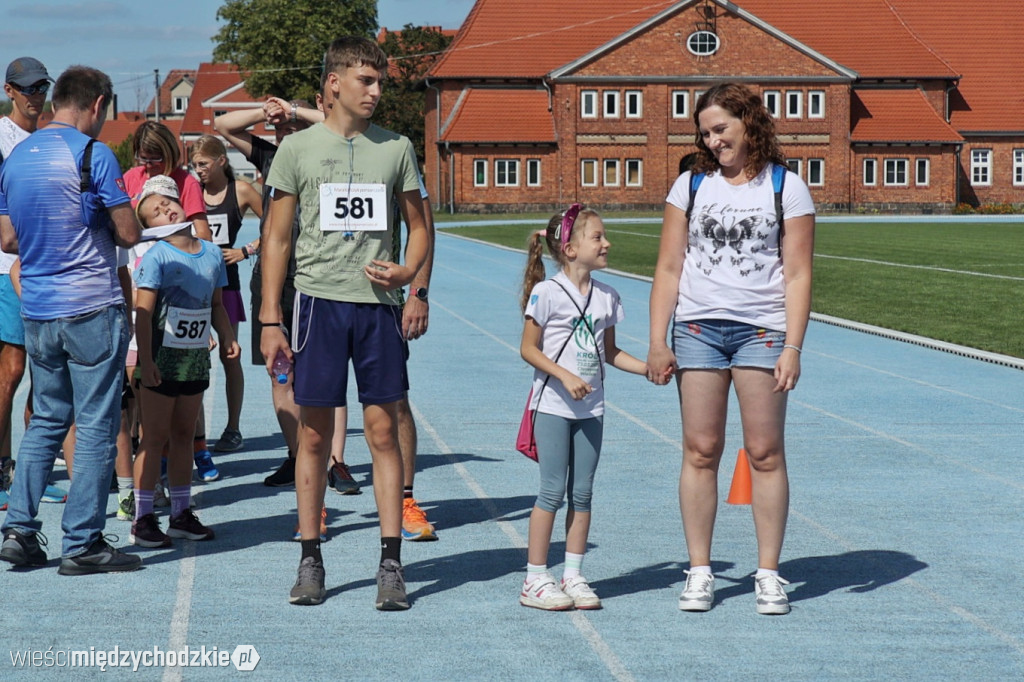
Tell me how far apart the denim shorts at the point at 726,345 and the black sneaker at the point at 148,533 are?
8.62 feet

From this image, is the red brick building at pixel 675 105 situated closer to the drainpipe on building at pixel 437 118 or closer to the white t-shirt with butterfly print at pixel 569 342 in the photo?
the drainpipe on building at pixel 437 118

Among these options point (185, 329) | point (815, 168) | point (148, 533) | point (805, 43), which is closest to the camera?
point (148, 533)

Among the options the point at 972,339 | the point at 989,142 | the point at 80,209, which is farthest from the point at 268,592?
the point at 989,142

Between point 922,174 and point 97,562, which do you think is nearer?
point 97,562

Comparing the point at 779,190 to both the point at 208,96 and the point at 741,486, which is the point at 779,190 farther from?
the point at 208,96

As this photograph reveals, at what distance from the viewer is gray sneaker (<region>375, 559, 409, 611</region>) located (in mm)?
5445

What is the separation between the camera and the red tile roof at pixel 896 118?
70125 millimetres

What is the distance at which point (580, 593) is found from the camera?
18.0ft

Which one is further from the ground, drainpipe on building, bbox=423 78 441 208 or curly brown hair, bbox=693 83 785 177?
drainpipe on building, bbox=423 78 441 208

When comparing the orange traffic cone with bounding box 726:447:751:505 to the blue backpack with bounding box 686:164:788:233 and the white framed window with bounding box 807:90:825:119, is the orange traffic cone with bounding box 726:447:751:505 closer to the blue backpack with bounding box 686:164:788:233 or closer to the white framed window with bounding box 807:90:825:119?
the blue backpack with bounding box 686:164:788:233

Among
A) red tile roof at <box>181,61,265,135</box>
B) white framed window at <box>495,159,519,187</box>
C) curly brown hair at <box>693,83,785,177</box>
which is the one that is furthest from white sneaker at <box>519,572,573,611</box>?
red tile roof at <box>181,61,265,135</box>

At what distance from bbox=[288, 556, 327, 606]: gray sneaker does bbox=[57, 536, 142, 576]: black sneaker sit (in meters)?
0.90

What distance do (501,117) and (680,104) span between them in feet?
29.1

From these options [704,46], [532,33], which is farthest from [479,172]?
[704,46]
